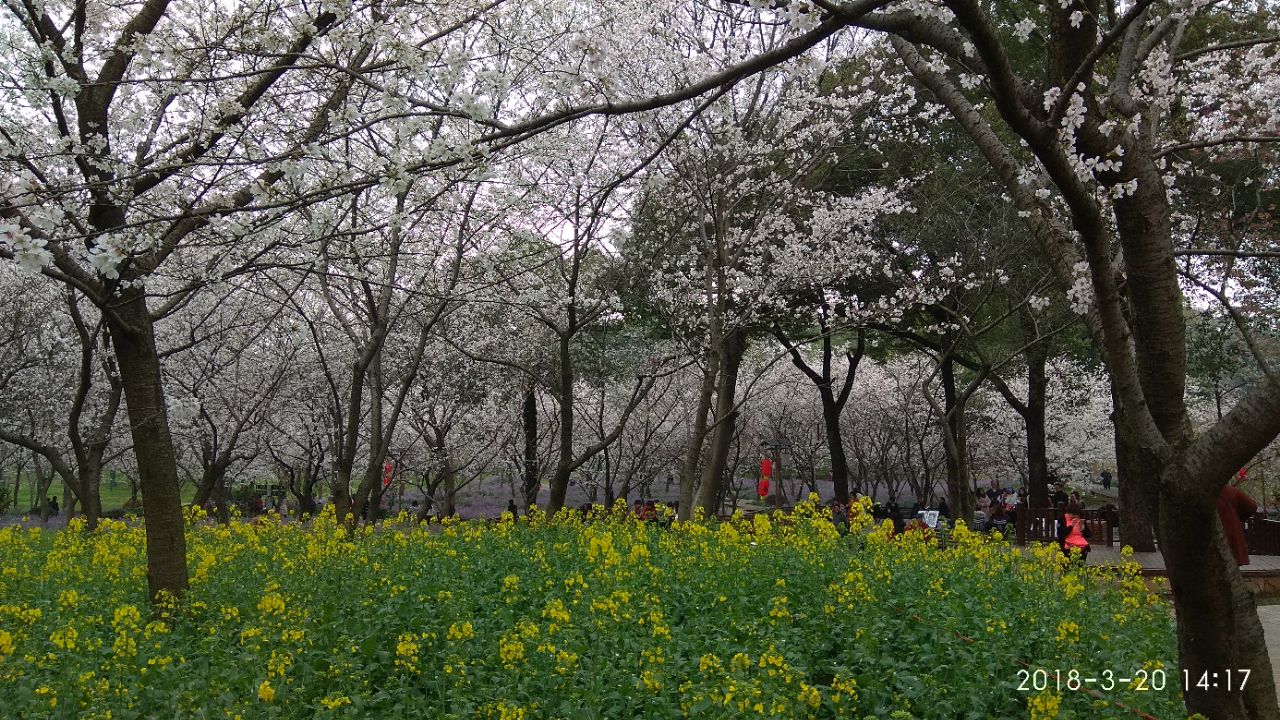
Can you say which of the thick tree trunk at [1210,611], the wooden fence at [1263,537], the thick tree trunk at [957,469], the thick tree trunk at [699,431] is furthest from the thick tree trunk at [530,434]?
the thick tree trunk at [1210,611]

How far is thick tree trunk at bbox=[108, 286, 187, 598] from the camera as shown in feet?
21.0

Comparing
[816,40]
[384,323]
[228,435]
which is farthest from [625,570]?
[228,435]

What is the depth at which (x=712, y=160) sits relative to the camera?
1291 cm

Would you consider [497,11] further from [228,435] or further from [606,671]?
[228,435]

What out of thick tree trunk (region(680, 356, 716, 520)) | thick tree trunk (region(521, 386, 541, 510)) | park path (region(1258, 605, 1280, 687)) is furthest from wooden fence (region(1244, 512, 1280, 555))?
thick tree trunk (region(521, 386, 541, 510))

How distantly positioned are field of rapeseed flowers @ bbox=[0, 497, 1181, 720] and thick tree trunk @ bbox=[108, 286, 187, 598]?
31 centimetres

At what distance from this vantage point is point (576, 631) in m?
5.20

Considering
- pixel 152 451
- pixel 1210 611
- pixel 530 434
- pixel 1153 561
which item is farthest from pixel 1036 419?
pixel 152 451

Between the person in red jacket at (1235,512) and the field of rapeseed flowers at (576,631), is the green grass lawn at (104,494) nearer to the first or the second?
the field of rapeseed flowers at (576,631)

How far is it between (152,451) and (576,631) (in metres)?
3.53

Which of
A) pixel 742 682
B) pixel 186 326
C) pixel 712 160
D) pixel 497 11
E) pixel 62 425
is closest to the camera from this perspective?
pixel 742 682

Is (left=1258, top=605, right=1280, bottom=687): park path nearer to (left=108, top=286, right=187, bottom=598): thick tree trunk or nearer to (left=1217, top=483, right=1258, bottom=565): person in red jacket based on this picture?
(left=1217, top=483, right=1258, bottom=565): person in red jacket

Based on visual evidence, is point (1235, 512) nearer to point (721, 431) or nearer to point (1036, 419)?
A: point (721, 431)

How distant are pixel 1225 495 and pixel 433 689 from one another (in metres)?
5.01
